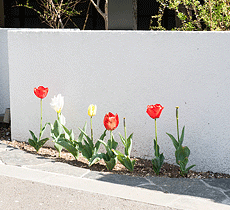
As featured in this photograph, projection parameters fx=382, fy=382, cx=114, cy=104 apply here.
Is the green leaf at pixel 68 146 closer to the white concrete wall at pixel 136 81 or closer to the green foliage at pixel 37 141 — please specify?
the green foliage at pixel 37 141

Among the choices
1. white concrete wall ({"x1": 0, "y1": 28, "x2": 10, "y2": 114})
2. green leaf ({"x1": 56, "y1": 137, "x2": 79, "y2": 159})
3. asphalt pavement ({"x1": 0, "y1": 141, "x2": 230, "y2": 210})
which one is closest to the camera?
asphalt pavement ({"x1": 0, "y1": 141, "x2": 230, "y2": 210})

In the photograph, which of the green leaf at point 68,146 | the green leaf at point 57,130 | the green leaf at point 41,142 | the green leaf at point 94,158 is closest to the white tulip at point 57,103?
the green leaf at point 57,130

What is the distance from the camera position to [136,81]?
15.0ft

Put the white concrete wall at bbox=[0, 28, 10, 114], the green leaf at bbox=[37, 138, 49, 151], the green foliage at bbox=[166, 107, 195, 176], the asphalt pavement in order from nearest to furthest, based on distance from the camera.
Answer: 1. the asphalt pavement
2. the green foliage at bbox=[166, 107, 195, 176]
3. the green leaf at bbox=[37, 138, 49, 151]
4. the white concrete wall at bbox=[0, 28, 10, 114]

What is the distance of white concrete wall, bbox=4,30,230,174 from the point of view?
4.21 m

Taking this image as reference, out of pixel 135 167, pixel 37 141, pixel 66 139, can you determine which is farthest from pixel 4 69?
pixel 135 167

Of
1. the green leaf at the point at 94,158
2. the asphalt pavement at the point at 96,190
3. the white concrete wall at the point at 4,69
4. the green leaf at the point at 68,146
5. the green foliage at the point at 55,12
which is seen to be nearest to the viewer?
the asphalt pavement at the point at 96,190

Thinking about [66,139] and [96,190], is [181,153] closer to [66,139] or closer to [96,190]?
[96,190]

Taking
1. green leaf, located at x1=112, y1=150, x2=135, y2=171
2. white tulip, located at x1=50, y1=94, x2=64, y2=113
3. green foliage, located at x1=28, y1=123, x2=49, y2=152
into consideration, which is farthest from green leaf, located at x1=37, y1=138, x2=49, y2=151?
A: green leaf, located at x1=112, y1=150, x2=135, y2=171

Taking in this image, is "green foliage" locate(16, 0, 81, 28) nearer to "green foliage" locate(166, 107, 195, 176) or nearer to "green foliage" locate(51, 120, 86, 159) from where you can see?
"green foliage" locate(51, 120, 86, 159)

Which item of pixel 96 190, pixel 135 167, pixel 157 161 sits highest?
pixel 157 161

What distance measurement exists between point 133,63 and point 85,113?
37.3 inches

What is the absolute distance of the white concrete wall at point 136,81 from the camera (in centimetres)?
421

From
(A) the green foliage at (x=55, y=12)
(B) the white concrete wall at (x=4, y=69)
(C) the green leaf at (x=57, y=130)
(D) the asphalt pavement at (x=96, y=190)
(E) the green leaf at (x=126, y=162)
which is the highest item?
(A) the green foliage at (x=55, y=12)
